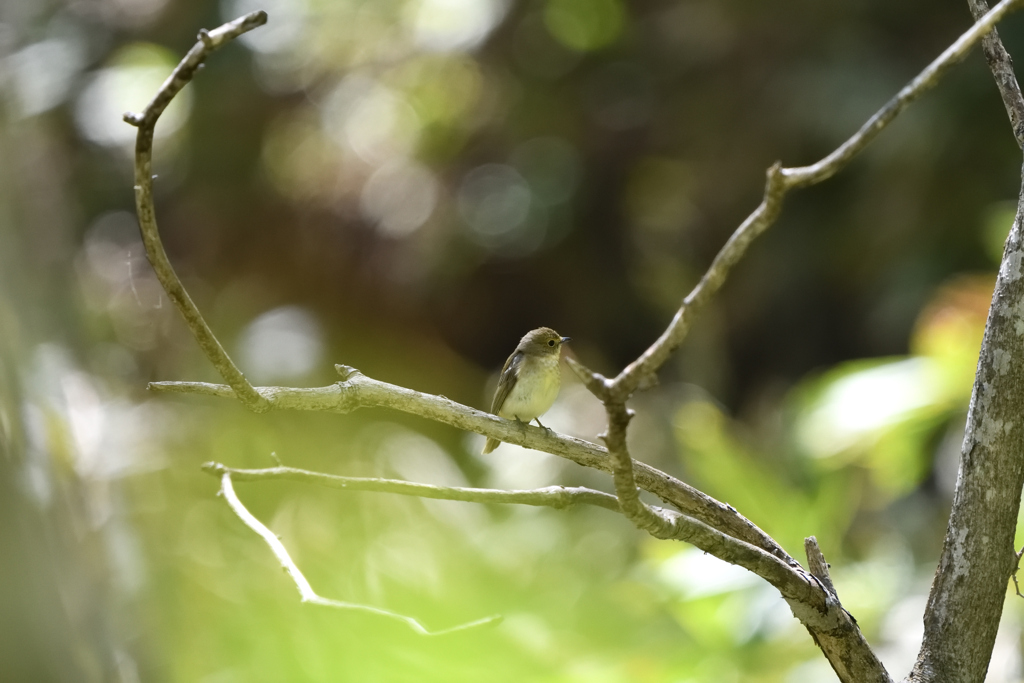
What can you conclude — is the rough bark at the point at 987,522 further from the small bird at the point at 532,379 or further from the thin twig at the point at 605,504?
the small bird at the point at 532,379

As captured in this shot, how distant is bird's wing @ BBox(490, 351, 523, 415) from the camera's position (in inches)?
102

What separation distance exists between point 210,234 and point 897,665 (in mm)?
5166

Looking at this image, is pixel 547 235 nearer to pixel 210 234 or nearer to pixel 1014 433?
pixel 210 234

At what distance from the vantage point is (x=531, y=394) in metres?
2.51

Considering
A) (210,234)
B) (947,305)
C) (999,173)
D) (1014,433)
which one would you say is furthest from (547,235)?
(1014,433)

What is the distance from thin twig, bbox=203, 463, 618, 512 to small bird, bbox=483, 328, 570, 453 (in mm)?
1183

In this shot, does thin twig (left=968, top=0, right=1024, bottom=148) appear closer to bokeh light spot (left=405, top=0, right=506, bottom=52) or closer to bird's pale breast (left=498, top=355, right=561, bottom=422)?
bird's pale breast (left=498, top=355, right=561, bottom=422)

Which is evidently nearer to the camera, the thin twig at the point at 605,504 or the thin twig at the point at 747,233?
the thin twig at the point at 747,233

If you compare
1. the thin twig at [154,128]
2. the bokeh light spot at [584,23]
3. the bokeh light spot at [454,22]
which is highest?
the bokeh light spot at [584,23]

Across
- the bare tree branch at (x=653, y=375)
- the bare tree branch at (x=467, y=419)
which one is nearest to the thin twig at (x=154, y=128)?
the bare tree branch at (x=653, y=375)

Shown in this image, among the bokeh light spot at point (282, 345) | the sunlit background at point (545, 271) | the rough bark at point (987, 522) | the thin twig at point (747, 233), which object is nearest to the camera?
the thin twig at point (747, 233)

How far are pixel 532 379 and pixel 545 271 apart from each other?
13.7 ft

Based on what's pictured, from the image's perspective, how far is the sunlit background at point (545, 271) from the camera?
11.4 feet

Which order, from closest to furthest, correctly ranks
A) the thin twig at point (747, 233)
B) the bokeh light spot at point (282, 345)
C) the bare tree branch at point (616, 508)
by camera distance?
the thin twig at point (747, 233)
the bare tree branch at point (616, 508)
the bokeh light spot at point (282, 345)
